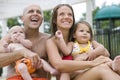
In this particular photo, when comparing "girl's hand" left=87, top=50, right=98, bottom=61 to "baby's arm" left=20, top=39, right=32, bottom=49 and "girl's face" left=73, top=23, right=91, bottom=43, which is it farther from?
"baby's arm" left=20, top=39, right=32, bottom=49

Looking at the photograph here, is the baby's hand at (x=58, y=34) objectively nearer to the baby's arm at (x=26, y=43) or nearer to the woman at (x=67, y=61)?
the woman at (x=67, y=61)

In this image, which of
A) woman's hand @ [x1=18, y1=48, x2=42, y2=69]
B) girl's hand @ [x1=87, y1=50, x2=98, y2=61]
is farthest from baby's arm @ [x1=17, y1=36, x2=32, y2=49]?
girl's hand @ [x1=87, y1=50, x2=98, y2=61]

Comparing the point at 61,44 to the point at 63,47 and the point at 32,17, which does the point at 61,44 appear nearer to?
the point at 63,47

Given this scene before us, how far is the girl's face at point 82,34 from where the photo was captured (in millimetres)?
3581

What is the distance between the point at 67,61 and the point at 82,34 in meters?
0.47

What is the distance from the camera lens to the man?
339 cm

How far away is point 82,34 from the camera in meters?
3.58

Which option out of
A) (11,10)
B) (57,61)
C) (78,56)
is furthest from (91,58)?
(11,10)

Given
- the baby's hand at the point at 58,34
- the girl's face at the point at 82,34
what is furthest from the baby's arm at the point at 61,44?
the girl's face at the point at 82,34

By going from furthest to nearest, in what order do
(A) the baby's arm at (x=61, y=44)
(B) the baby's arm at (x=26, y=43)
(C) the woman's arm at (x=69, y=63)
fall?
1. (B) the baby's arm at (x=26, y=43)
2. (A) the baby's arm at (x=61, y=44)
3. (C) the woman's arm at (x=69, y=63)

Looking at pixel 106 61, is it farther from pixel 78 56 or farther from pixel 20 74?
pixel 20 74

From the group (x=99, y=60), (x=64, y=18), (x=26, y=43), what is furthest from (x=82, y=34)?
(x=26, y=43)

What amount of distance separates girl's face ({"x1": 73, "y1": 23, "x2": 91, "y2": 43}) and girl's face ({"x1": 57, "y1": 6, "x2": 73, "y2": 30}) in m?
0.12

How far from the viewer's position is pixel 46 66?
338 centimetres
